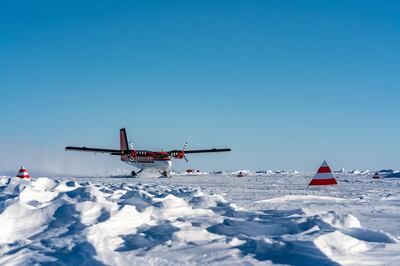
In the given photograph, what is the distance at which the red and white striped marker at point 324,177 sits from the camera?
16094mm

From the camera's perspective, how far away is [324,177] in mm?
16188

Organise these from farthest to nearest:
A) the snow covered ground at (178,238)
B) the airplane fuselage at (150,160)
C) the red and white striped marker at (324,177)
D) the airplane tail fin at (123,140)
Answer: the airplane tail fin at (123,140), the airplane fuselage at (150,160), the red and white striped marker at (324,177), the snow covered ground at (178,238)

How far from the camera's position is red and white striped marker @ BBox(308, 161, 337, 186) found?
16094mm

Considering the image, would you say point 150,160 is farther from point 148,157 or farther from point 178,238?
point 178,238

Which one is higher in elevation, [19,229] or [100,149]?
[100,149]

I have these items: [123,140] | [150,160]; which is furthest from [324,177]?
[123,140]

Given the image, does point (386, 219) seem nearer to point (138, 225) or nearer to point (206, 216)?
point (206, 216)

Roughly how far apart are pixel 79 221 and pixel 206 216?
2.19 metres

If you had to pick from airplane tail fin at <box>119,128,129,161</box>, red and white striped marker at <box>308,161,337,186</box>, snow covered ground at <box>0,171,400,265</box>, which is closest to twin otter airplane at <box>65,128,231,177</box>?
airplane tail fin at <box>119,128,129,161</box>

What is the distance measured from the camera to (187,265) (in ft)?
12.8

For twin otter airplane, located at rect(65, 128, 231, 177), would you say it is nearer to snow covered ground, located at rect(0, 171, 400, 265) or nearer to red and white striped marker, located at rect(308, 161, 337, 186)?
red and white striped marker, located at rect(308, 161, 337, 186)

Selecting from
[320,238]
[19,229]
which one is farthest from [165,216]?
[320,238]

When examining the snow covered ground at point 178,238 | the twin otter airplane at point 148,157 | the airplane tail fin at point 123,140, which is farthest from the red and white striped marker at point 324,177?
the airplane tail fin at point 123,140

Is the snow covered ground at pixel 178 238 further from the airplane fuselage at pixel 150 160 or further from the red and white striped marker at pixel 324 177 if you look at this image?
the airplane fuselage at pixel 150 160
